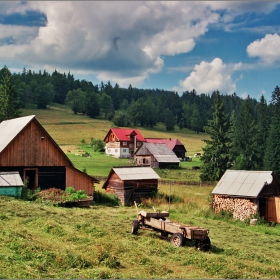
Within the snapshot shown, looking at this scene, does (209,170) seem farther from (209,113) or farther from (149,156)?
(209,113)

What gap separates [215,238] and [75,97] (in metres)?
150

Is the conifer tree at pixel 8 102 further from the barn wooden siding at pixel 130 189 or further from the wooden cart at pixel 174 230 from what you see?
the wooden cart at pixel 174 230

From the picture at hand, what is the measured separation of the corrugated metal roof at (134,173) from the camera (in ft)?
124

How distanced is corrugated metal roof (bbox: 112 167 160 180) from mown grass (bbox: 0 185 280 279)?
13.1 metres

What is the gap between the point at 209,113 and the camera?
184375 mm

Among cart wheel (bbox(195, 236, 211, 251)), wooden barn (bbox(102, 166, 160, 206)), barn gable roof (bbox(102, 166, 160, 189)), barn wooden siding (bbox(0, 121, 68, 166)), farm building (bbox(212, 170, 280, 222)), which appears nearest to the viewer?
cart wheel (bbox(195, 236, 211, 251))

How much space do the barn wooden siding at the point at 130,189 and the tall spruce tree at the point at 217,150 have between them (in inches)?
854

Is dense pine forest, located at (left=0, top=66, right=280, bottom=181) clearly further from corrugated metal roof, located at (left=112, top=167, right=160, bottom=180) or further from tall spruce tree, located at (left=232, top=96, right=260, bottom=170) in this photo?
corrugated metal roof, located at (left=112, top=167, right=160, bottom=180)

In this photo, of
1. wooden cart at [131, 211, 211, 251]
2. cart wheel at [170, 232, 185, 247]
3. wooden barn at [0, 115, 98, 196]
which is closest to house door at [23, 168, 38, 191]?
wooden barn at [0, 115, 98, 196]

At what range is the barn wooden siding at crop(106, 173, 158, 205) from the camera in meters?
37.2

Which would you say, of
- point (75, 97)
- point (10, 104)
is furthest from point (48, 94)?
point (10, 104)

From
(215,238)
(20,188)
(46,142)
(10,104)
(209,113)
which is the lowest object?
(215,238)

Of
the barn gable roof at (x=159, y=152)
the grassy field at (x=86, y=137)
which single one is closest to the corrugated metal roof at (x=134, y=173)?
the grassy field at (x=86, y=137)

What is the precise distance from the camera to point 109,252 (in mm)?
15242
